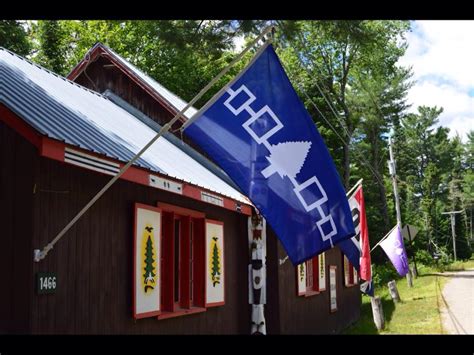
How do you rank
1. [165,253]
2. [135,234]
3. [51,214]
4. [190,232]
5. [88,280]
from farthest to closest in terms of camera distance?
[190,232] < [165,253] < [135,234] < [88,280] < [51,214]

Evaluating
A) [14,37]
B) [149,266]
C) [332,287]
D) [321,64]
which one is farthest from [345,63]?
[149,266]

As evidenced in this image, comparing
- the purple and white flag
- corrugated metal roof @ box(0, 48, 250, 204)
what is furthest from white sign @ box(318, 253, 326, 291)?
corrugated metal roof @ box(0, 48, 250, 204)

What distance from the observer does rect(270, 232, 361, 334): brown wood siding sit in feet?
43.4

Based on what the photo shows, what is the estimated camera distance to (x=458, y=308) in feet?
60.4

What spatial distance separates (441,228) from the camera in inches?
2422

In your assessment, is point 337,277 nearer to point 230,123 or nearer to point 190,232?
point 190,232

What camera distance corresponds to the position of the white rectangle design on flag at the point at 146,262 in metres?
8.09

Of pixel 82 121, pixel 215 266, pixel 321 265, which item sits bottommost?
pixel 215 266

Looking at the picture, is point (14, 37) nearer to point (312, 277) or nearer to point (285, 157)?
point (312, 277)

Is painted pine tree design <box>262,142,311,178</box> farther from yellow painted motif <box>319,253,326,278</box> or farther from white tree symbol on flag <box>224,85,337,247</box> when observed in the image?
yellow painted motif <box>319,253,326,278</box>

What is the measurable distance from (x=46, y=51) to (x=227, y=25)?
27.5 metres

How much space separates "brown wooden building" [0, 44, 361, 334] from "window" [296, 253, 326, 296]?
4.34 ft

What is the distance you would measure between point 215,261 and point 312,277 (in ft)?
19.2
